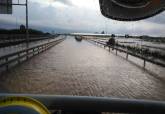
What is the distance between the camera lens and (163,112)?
143 inches

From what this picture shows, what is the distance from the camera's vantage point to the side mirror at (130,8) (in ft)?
9.43

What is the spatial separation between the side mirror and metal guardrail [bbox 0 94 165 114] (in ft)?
2.94

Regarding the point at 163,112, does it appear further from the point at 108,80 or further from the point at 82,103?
the point at 108,80

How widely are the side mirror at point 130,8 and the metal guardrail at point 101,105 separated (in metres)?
0.90

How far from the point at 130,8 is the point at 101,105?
3.39 ft

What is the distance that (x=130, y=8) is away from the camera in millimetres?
2963

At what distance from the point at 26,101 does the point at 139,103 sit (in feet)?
3.98

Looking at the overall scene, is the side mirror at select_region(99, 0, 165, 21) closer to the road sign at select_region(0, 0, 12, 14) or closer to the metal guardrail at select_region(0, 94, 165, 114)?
the metal guardrail at select_region(0, 94, 165, 114)

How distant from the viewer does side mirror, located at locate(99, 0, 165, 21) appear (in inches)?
113

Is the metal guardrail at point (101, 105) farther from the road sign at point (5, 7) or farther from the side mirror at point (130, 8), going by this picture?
the road sign at point (5, 7)

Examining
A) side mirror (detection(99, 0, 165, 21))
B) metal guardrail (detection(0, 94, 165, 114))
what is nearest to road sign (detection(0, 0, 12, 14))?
metal guardrail (detection(0, 94, 165, 114))

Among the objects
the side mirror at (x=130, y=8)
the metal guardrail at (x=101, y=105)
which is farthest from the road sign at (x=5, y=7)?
the side mirror at (x=130, y=8)

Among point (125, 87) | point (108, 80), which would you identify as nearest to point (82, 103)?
point (125, 87)

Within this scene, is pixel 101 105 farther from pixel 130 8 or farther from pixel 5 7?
pixel 5 7
